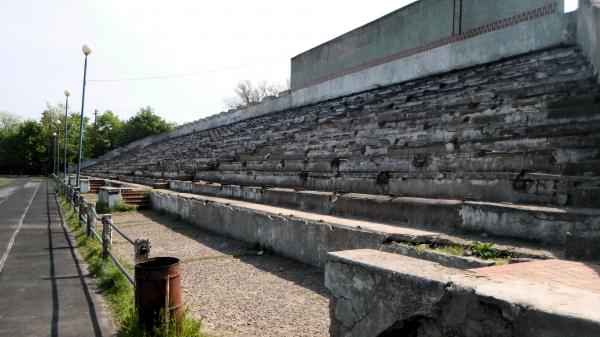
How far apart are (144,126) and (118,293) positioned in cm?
4205

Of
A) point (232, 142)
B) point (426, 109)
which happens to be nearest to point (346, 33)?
point (232, 142)

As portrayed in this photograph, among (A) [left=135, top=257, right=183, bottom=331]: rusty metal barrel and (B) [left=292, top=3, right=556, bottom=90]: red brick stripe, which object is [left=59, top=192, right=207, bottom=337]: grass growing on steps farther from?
(B) [left=292, top=3, right=556, bottom=90]: red brick stripe

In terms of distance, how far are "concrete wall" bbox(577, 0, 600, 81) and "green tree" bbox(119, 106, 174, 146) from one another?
134ft

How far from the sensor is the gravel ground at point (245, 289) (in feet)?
14.6

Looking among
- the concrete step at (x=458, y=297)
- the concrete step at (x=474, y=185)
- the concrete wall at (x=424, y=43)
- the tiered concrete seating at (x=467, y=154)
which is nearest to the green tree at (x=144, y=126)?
the concrete wall at (x=424, y=43)

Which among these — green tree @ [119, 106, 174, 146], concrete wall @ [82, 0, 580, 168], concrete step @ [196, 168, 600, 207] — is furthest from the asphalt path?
green tree @ [119, 106, 174, 146]

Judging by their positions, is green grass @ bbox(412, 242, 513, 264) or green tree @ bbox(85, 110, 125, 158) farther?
green tree @ bbox(85, 110, 125, 158)

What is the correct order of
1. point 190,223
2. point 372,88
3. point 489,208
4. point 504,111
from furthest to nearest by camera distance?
point 372,88, point 190,223, point 504,111, point 489,208

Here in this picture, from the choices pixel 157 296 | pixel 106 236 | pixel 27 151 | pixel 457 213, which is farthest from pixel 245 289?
pixel 27 151

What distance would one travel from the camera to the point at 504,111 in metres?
7.44

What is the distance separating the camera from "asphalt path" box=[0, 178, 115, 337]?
4797 millimetres

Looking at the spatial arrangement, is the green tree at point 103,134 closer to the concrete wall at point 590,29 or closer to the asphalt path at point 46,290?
the asphalt path at point 46,290

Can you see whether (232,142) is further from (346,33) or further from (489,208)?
(489,208)

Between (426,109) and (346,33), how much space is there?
8.30m
